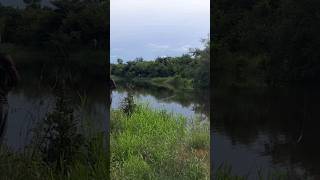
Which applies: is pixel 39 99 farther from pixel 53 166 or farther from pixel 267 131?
pixel 267 131

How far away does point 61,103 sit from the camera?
165 inches

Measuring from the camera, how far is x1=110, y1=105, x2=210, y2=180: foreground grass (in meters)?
4.63

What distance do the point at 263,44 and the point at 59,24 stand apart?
1788 millimetres

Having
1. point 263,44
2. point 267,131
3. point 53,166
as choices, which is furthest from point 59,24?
point 267,131

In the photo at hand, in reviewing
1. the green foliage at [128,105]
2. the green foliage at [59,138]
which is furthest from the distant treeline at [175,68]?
the green foliage at [59,138]

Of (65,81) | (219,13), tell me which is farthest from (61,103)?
(219,13)

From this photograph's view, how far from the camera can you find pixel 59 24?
442 cm

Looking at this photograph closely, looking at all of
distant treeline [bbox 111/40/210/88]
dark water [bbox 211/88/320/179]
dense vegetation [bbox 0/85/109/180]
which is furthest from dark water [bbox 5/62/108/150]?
dark water [bbox 211/88/320/179]

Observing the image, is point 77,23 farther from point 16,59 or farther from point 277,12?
point 277,12

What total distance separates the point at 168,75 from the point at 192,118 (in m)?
0.51

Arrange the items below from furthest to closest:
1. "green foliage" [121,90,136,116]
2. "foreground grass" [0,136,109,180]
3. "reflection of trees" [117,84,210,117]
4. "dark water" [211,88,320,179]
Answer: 1. "green foliage" [121,90,136,116]
2. "reflection of trees" [117,84,210,117]
3. "dark water" [211,88,320,179]
4. "foreground grass" [0,136,109,180]

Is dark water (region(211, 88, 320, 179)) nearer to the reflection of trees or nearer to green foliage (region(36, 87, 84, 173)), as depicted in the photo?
the reflection of trees

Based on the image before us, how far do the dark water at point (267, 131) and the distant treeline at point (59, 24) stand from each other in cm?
121

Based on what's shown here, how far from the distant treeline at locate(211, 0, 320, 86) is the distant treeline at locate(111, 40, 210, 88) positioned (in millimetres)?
288
